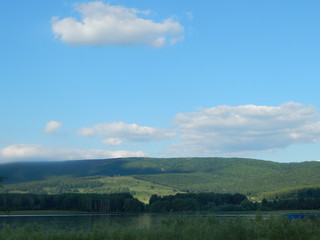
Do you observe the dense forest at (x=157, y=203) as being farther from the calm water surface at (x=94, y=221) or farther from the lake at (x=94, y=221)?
the calm water surface at (x=94, y=221)

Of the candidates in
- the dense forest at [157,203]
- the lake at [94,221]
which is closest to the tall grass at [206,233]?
the lake at [94,221]

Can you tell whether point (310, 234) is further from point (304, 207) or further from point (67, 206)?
point (67, 206)

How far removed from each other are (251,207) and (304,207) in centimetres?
→ 1558

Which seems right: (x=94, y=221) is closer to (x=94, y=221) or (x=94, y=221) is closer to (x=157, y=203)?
(x=94, y=221)

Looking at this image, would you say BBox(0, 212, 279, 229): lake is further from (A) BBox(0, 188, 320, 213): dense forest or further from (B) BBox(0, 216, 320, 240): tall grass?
(A) BBox(0, 188, 320, 213): dense forest

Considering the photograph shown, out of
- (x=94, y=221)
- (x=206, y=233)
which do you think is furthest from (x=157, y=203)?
(x=206, y=233)

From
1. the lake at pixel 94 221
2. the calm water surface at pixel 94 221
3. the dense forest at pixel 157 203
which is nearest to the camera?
the calm water surface at pixel 94 221

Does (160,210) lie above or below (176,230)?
below

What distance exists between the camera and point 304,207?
12781 centimetres

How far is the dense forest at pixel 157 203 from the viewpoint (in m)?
129

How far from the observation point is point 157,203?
453 ft

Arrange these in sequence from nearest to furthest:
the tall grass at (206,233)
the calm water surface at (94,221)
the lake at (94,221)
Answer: the tall grass at (206,233) < the calm water surface at (94,221) < the lake at (94,221)

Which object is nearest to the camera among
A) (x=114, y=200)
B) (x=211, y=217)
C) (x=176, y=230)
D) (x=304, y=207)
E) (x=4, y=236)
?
(x=4, y=236)

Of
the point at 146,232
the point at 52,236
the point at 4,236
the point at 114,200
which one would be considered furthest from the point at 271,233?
the point at 114,200
